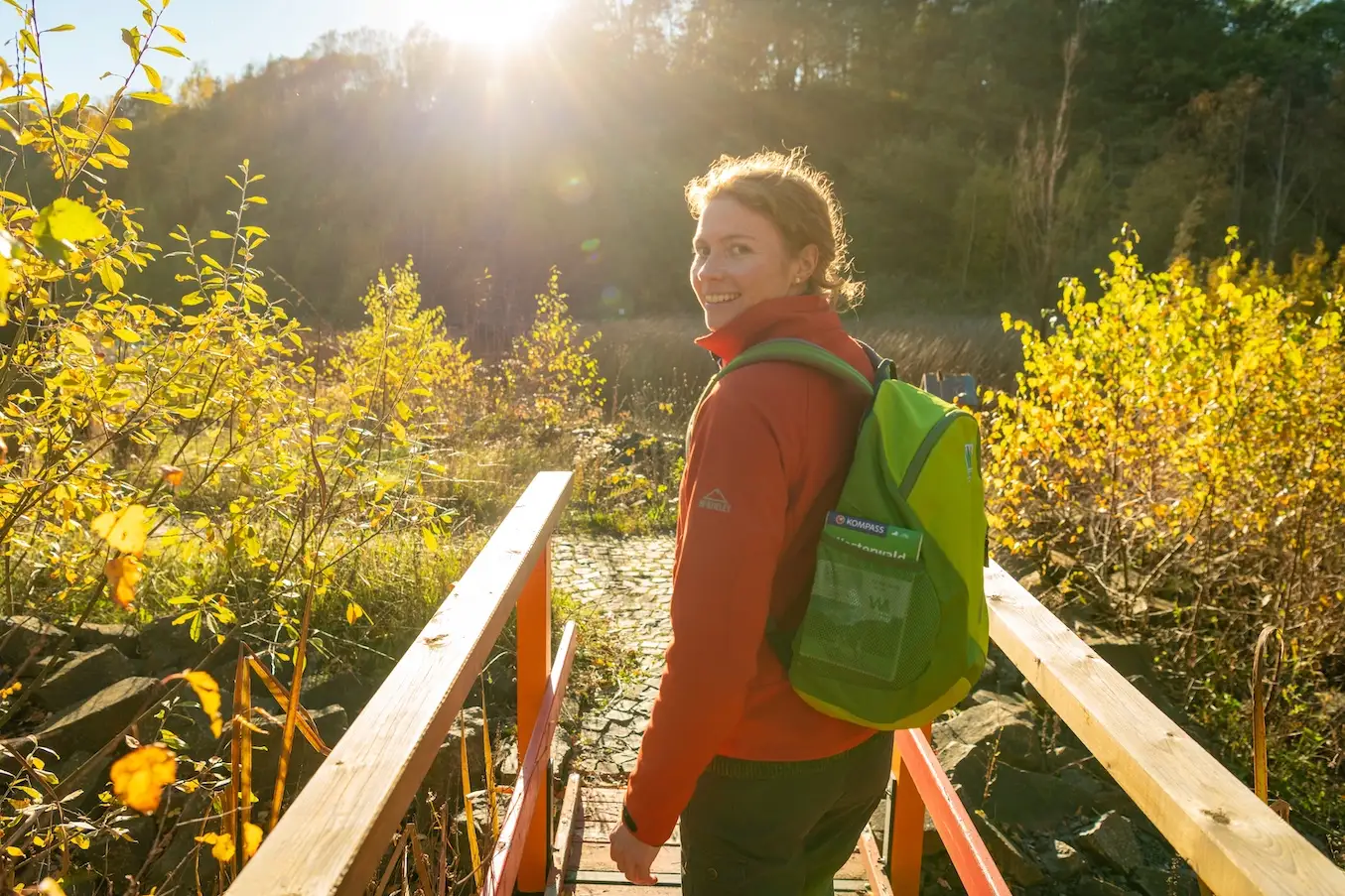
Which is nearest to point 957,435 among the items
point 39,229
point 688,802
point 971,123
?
point 688,802

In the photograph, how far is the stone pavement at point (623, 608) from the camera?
11.9 feet

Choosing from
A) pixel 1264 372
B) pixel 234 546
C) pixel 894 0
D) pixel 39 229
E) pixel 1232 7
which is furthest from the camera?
pixel 894 0

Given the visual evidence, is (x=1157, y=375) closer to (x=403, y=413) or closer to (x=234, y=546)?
(x=403, y=413)

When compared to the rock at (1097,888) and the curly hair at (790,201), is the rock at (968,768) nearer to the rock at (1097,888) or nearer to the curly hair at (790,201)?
the rock at (1097,888)

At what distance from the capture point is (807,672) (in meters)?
1.26

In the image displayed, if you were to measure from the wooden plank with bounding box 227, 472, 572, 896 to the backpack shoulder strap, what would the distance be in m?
0.62

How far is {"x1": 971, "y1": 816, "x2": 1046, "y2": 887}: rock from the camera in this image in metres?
2.84

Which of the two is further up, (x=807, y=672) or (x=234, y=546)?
(x=807, y=672)

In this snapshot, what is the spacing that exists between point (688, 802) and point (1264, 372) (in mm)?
3928

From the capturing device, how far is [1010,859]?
2.88m

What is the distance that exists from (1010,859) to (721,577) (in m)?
2.35

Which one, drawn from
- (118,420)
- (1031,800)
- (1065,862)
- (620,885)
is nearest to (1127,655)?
(1031,800)

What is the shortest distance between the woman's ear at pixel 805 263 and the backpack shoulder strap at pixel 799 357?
0.80ft

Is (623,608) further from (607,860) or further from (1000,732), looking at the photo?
(607,860)
